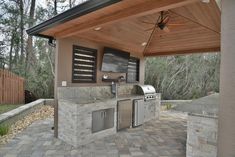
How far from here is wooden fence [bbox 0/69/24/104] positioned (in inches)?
286

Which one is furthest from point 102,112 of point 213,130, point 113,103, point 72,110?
point 213,130

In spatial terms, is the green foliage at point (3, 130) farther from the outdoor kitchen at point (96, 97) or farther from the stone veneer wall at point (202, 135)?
the stone veneer wall at point (202, 135)

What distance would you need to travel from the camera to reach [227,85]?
1.61m

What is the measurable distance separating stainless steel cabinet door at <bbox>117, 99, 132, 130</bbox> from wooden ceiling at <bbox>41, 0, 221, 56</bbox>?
183cm

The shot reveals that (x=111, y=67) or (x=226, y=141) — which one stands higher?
(x=111, y=67)

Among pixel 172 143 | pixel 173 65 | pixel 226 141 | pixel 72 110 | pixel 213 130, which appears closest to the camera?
pixel 226 141

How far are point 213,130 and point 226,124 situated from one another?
1137mm

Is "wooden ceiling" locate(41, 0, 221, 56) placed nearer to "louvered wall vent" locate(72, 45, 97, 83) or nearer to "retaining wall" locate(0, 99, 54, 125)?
"louvered wall vent" locate(72, 45, 97, 83)

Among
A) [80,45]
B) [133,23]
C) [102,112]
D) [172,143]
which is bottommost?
[172,143]

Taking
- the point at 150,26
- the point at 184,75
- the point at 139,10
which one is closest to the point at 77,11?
the point at 139,10

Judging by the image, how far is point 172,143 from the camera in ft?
13.6

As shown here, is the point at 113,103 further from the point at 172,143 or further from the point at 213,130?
the point at 213,130

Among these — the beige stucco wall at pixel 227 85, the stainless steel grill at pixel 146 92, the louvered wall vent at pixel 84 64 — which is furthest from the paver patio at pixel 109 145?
the beige stucco wall at pixel 227 85

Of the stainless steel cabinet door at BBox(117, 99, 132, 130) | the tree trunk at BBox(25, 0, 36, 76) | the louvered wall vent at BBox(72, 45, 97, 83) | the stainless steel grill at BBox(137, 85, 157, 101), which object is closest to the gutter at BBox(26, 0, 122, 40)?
the louvered wall vent at BBox(72, 45, 97, 83)
